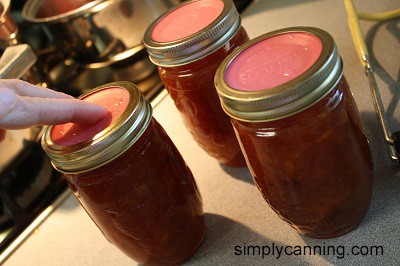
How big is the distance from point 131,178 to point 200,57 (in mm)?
172

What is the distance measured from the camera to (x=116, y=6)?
848 mm

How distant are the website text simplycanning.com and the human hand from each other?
0.73ft

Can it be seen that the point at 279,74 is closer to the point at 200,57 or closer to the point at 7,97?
the point at 200,57

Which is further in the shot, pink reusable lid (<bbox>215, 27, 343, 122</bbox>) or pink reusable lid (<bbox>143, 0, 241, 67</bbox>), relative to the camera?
pink reusable lid (<bbox>143, 0, 241, 67</bbox>)

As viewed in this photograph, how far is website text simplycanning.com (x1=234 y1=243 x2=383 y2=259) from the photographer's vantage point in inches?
18.3

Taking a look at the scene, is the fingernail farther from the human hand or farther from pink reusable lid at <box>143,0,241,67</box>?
pink reusable lid at <box>143,0,241,67</box>

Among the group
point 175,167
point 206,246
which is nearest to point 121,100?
point 175,167

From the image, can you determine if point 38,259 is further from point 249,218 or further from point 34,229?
point 249,218

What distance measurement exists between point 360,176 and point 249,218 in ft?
0.53

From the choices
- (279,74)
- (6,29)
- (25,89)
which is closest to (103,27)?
(6,29)

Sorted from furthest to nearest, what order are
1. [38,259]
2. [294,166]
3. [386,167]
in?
[38,259] → [386,167] → [294,166]

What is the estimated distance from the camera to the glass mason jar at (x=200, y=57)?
1.79ft

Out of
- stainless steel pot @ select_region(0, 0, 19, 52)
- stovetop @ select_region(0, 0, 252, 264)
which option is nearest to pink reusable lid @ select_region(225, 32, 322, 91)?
stovetop @ select_region(0, 0, 252, 264)

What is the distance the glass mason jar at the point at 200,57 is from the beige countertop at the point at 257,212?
6 centimetres
